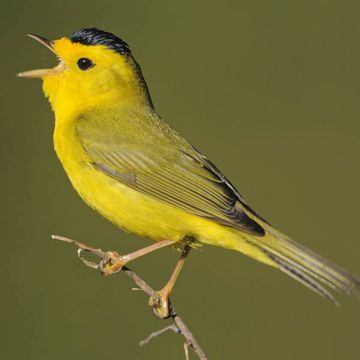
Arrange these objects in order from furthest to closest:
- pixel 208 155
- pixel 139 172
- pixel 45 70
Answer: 1. pixel 208 155
2. pixel 45 70
3. pixel 139 172

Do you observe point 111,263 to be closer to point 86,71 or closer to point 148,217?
point 148,217

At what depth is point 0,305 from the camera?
21.3 ft

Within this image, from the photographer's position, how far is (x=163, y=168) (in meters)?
4.59

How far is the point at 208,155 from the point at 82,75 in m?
2.80

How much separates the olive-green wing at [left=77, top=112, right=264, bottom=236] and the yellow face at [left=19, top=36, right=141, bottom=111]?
7.5 inches

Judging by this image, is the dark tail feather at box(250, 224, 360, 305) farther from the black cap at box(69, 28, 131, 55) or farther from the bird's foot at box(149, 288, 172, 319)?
the black cap at box(69, 28, 131, 55)

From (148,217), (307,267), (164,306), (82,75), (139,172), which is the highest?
(82,75)

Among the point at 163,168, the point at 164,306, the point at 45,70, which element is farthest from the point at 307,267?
the point at 45,70

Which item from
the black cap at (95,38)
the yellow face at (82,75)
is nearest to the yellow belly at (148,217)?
the yellow face at (82,75)

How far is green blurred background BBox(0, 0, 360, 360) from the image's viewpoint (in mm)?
6332

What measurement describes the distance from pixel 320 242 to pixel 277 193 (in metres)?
0.64

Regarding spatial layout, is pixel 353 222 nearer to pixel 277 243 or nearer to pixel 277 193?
pixel 277 193

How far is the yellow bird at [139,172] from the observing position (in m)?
4.24

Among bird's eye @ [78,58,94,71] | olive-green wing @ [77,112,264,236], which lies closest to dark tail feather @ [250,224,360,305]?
olive-green wing @ [77,112,264,236]
